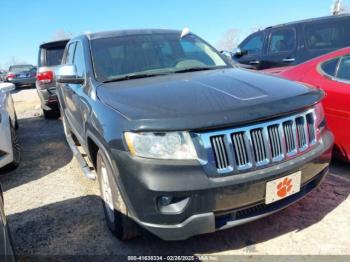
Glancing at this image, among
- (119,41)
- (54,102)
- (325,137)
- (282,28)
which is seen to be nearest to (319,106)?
(325,137)

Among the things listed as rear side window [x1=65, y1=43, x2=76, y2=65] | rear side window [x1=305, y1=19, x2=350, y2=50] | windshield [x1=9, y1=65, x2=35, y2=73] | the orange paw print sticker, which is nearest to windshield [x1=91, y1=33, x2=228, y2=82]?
rear side window [x1=65, y1=43, x2=76, y2=65]

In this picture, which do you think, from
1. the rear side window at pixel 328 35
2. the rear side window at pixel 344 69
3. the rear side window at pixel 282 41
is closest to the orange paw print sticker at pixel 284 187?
the rear side window at pixel 344 69

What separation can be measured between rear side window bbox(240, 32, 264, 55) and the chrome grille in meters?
5.38

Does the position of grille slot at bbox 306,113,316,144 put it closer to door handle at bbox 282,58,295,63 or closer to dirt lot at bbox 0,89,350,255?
dirt lot at bbox 0,89,350,255

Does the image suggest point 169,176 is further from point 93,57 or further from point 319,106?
point 93,57

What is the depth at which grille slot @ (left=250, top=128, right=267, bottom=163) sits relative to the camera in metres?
2.31

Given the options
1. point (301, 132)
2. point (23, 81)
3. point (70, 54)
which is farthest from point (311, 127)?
point (23, 81)

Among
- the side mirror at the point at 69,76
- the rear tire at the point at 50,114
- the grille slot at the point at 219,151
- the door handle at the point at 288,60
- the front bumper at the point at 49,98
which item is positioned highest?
the side mirror at the point at 69,76

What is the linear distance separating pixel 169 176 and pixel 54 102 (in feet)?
21.1

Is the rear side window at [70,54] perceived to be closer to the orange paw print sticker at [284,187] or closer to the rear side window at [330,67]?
the rear side window at [330,67]

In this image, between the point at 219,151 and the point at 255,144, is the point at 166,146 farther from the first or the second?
the point at 255,144

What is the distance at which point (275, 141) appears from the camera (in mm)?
2389

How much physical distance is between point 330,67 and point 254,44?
4.08m

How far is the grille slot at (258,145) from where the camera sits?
7.57ft
